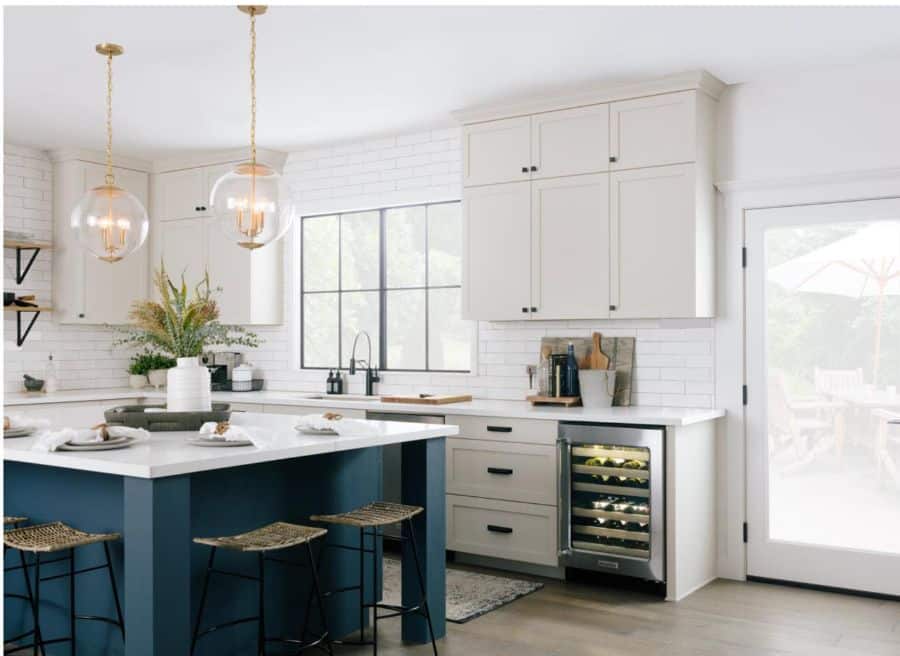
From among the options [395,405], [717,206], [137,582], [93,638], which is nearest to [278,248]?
[395,405]

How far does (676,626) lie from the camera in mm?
3904

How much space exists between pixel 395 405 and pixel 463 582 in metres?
1.12

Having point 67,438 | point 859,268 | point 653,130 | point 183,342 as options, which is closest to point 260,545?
point 67,438

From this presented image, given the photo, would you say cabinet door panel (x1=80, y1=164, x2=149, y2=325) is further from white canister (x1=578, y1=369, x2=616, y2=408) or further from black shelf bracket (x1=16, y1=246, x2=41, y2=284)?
white canister (x1=578, y1=369, x2=616, y2=408)

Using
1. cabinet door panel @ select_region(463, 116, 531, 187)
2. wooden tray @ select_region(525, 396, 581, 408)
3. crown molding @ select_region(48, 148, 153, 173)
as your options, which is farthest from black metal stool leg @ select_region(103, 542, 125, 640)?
crown molding @ select_region(48, 148, 153, 173)

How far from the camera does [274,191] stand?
10.9 feet

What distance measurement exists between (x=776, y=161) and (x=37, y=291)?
515 cm

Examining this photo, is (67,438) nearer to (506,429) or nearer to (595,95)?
(506,429)

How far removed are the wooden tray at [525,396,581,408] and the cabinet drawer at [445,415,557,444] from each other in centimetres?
22

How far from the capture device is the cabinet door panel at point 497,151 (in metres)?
5.09

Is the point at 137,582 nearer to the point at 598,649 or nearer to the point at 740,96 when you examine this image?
the point at 598,649

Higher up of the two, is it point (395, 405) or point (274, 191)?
point (274, 191)

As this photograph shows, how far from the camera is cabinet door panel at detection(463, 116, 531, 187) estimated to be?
5094 millimetres

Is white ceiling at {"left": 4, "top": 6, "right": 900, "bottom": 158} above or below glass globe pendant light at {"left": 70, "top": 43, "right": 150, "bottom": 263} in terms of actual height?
above
